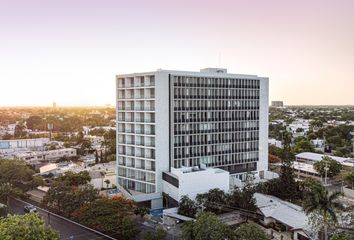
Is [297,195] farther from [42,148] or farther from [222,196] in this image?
[42,148]

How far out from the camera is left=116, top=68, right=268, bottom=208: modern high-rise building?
44.8 m

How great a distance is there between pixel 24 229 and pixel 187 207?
19902mm

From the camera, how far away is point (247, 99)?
174ft

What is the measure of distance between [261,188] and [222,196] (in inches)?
269

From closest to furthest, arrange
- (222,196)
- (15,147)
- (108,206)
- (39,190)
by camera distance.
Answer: (108,206), (222,196), (39,190), (15,147)

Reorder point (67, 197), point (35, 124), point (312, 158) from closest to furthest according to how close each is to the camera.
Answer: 1. point (67, 197)
2. point (312, 158)
3. point (35, 124)

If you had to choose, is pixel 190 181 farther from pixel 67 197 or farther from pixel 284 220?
pixel 67 197

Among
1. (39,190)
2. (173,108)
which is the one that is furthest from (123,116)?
(39,190)

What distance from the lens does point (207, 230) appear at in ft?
82.6

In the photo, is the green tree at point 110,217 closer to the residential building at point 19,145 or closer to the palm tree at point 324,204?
the palm tree at point 324,204

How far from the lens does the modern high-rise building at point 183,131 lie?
4478 cm

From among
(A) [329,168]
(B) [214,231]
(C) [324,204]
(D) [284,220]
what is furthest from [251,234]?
(A) [329,168]

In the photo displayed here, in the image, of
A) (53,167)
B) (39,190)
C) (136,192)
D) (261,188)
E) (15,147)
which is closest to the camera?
(261,188)

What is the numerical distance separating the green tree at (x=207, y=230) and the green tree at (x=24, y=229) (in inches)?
393
